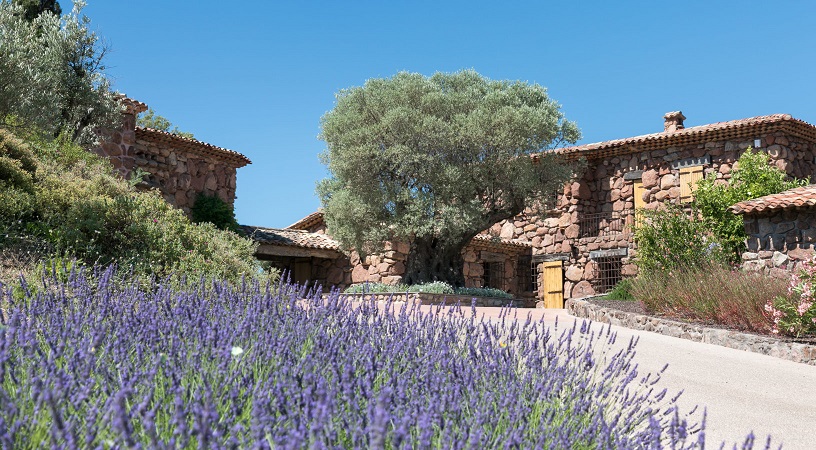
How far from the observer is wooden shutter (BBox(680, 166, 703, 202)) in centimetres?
1959

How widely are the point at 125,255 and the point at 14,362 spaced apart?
6.59m

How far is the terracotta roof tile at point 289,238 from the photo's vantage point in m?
18.8

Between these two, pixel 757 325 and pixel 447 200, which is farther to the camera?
pixel 447 200

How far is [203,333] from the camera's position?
3229 millimetres

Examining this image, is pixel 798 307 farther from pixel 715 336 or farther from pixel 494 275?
pixel 494 275

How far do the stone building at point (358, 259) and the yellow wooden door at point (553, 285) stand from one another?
2.37 ft

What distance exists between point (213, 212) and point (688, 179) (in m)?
12.5

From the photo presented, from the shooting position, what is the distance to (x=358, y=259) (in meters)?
19.8

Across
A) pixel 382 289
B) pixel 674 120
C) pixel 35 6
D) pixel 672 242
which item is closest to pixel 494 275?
pixel 382 289

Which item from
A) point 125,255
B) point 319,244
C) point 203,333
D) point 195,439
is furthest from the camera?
point 319,244

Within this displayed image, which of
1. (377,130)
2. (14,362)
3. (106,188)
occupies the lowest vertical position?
(14,362)

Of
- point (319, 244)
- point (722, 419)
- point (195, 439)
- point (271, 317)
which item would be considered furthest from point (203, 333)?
point (319, 244)

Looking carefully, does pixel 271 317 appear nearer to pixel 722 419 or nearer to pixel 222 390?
pixel 222 390

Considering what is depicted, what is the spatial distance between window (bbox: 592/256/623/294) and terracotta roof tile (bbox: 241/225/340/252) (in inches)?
296
